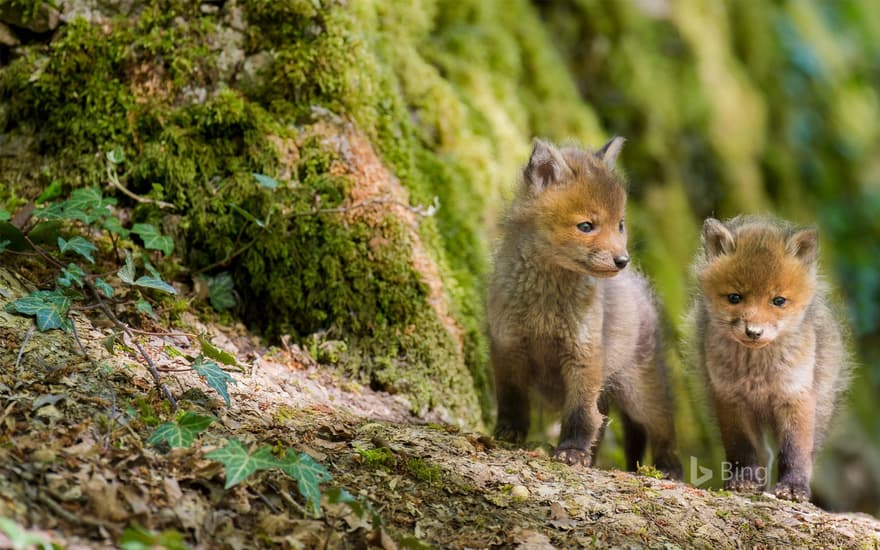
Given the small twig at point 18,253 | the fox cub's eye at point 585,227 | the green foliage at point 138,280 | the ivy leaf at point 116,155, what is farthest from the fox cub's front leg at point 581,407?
the small twig at point 18,253

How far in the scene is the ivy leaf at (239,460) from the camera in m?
2.96

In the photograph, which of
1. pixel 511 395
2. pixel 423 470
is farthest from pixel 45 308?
pixel 511 395

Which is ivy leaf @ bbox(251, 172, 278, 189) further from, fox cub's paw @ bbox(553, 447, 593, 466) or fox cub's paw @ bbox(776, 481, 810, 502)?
fox cub's paw @ bbox(776, 481, 810, 502)

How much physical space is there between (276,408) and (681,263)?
513 cm

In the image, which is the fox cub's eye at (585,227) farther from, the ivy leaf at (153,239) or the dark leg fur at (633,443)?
the ivy leaf at (153,239)

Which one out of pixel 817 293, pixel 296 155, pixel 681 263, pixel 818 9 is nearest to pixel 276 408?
pixel 296 155

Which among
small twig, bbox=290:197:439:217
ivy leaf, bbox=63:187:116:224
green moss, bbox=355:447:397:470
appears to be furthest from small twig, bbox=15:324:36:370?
small twig, bbox=290:197:439:217

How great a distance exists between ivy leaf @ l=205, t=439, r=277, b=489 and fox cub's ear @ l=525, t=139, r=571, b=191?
2305 mm

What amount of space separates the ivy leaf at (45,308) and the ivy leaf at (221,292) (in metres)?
1.01

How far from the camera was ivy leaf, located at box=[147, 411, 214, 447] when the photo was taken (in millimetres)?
3121

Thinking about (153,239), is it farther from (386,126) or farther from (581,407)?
(581,407)

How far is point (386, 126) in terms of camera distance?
5480 mm

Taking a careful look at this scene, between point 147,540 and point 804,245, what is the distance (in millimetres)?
3762

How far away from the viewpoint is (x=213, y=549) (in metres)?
2.80
